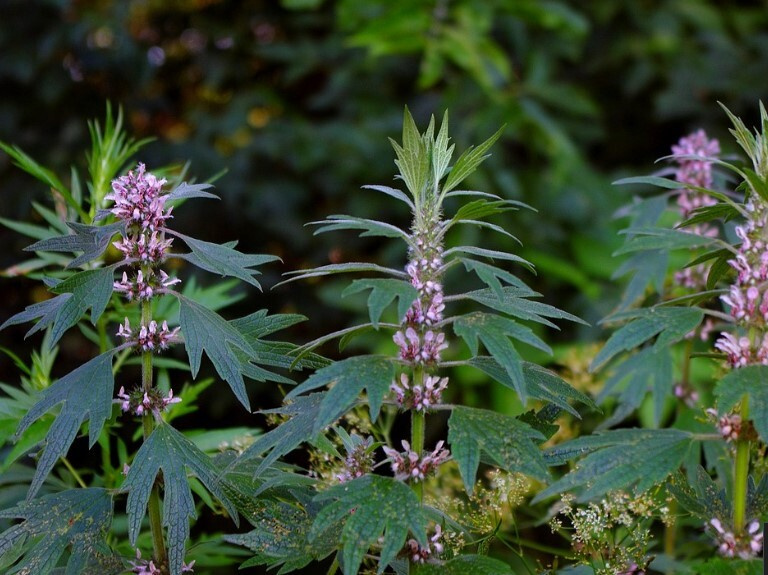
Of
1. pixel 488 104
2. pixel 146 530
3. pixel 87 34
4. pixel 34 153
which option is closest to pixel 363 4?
pixel 488 104

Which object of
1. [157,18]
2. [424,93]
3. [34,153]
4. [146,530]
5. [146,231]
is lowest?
[146,530]

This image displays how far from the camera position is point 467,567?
854 mm

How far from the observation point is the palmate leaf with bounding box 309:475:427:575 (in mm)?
756

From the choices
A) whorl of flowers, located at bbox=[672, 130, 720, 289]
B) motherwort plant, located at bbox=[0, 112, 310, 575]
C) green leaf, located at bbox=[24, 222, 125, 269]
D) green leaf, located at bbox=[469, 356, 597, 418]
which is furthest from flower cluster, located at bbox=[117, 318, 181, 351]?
whorl of flowers, located at bbox=[672, 130, 720, 289]

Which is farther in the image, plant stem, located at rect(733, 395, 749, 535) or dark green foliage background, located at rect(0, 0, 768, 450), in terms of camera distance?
dark green foliage background, located at rect(0, 0, 768, 450)

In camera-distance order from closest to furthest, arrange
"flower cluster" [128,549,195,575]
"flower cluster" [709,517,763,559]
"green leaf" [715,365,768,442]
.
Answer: "green leaf" [715,365,768,442] → "flower cluster" [709,517,763,559] → "flower cluster" [128,549,195,575]

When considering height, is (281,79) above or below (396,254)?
above

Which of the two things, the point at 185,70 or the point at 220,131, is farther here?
the point at 185,70

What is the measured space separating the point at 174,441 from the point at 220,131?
2.60m

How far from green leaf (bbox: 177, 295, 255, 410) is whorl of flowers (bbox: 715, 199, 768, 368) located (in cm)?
46

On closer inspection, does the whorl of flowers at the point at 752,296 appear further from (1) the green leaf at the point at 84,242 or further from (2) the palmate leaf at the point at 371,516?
(1) the green leaf at the point at 84,242

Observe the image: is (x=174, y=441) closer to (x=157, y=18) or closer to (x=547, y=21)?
(x=547, y=21)

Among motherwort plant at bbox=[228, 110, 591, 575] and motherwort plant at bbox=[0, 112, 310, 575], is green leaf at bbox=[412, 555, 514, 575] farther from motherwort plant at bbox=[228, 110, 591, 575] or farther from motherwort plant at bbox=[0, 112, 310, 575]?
motherwort plant at bbox=[0, 112, 310, 575]

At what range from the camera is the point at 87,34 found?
330cm
